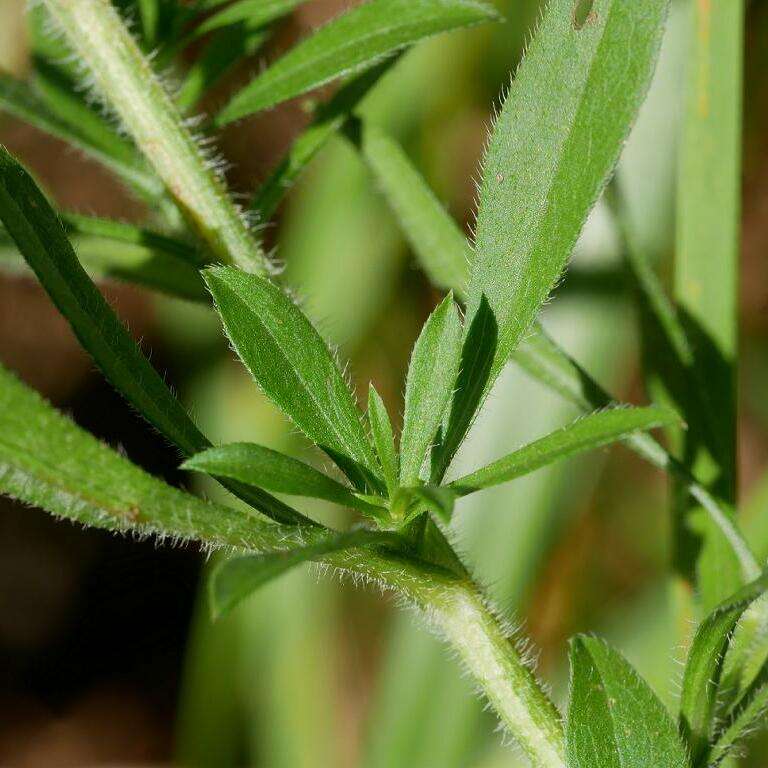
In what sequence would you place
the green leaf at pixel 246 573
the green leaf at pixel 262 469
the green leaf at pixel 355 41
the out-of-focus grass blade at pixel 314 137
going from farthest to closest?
the out-of-focus grass blade at pixel 314 137 → the green leaf at pixel 355 41 → the green leaf at pixel 262 469 → the green leaf at pixel 246 573

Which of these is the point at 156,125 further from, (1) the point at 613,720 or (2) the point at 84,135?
(1) the point at 613,720

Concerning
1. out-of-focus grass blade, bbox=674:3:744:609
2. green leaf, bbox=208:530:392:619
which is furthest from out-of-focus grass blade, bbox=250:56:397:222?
green leaf, bbox=208:530:392:619

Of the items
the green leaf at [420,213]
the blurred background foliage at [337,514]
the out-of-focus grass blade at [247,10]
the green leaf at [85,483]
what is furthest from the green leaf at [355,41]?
Result: the blurred background foliage at [337,514]

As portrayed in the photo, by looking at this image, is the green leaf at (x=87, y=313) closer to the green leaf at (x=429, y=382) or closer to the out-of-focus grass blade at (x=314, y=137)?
the green leaf at (x=429, y=382)

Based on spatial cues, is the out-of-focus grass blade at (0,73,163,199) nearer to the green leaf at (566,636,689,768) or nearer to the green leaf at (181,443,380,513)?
the green leaf at (181,443,380,513)

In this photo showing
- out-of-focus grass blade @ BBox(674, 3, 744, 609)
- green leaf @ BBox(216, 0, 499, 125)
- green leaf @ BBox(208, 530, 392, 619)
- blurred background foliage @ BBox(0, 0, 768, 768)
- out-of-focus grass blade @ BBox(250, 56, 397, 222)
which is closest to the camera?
green leaf @ BBox(208, 530, 392, 619)

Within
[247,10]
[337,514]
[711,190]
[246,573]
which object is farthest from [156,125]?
[337,514]
